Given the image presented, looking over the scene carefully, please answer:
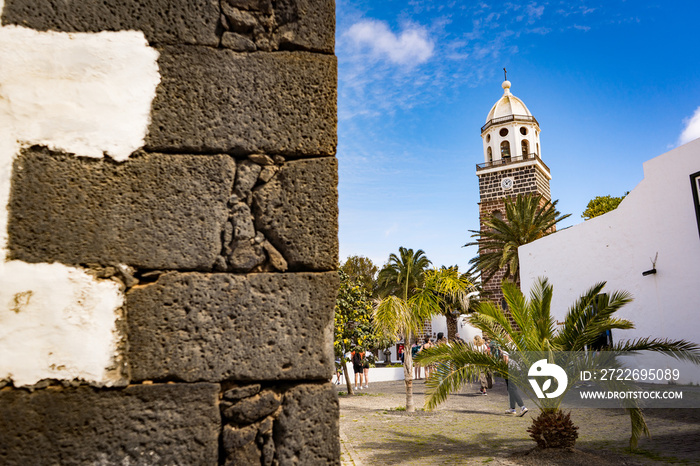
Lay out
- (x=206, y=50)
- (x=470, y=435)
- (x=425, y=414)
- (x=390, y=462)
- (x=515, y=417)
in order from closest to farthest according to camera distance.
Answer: (x=206, y=50)
(x=390, y=462)
(x=470, y=435)
(x=515, y=417)
(x=425, y=414)

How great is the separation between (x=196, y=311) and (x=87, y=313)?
394mm

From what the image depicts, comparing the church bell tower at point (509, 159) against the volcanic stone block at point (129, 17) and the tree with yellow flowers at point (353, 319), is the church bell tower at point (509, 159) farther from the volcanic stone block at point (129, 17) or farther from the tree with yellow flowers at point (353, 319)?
the volcanic stone block at point (129, 17)

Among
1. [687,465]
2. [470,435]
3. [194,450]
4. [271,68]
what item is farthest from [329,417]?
[470,435]

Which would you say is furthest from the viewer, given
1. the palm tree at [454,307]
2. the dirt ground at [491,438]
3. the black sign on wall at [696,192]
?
the palm tree at [454,307]

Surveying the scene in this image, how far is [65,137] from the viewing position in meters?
2.03

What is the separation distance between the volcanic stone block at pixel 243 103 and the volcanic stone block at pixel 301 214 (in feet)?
0.33

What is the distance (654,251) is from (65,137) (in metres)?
14.1

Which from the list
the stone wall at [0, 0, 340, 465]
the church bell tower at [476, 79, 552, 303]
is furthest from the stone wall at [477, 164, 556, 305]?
the stone wall at [0, 0, 340, 465]

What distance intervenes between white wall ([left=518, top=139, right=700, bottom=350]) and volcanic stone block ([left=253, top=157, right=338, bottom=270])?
12.3m

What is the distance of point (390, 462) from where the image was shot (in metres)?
6.59

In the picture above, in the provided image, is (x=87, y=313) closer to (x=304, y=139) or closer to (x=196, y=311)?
(x=196, y=311)

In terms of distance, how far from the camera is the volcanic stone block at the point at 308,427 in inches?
79.5

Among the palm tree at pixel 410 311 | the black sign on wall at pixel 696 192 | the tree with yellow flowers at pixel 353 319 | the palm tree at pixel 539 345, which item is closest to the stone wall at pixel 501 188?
the tree with yellow flowers at pixel 353 319

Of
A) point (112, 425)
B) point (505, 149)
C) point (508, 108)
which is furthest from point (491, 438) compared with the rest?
point (508, 108)
